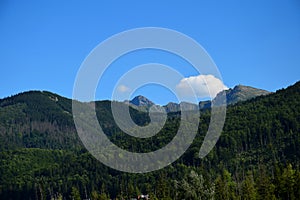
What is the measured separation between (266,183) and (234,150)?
356 feet

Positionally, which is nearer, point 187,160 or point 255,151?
point 255,151

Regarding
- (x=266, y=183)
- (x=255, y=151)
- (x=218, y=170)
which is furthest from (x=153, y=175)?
(x=266, y=183)

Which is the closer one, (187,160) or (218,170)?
(218,170)

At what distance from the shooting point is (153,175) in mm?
183875

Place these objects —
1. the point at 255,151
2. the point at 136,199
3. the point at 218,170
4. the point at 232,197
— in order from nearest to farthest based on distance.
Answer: the point at 232,197, the point at 136,199, the point at 218,170, the point at 255,151

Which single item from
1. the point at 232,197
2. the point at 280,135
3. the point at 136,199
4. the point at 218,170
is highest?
the point at 280,135

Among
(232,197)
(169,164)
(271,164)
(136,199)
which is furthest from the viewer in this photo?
(169,164)

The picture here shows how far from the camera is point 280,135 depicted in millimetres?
189750

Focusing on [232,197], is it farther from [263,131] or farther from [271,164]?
[263,131]

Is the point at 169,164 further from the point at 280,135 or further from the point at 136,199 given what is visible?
the point at 136,199

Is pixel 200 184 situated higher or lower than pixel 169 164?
lower

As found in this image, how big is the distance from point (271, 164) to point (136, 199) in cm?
4944

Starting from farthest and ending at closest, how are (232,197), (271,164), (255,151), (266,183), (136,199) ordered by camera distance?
(255,151), (271,164), (136,199), (232,197), (266,183)

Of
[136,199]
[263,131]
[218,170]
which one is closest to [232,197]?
[136,199]
